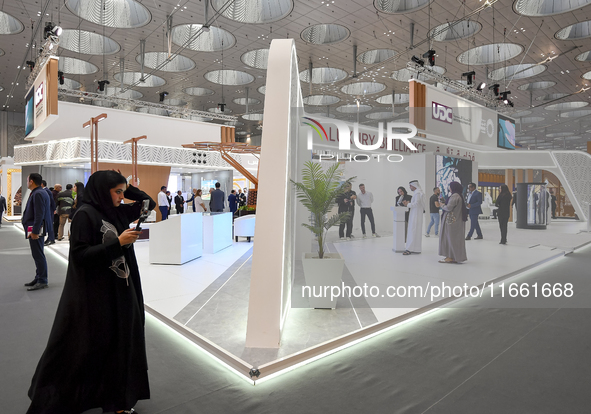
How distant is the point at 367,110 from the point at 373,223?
1494cm

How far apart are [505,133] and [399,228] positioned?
17.8 ft

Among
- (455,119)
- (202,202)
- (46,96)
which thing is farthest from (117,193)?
(202,202)

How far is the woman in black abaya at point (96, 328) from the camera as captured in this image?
1937 millimetres

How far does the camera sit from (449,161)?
7.82 metres

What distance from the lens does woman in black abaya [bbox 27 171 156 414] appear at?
1.94m

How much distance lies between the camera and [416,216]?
7.29 metres

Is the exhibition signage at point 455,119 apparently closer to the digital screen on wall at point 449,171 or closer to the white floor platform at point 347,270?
the digital screen on wall at point 449,171

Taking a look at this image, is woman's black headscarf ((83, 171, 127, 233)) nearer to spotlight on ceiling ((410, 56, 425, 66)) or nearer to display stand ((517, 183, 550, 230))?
spotlight on ceiling ((410, 56, 425, 66))

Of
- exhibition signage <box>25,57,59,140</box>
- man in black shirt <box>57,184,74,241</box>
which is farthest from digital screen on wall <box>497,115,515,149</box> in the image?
man in black shirt <box>57,184,74,241</box>

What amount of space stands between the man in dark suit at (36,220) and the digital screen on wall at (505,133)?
1048 centimetres

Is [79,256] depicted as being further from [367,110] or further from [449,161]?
[367,110]

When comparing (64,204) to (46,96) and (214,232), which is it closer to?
(46,96)

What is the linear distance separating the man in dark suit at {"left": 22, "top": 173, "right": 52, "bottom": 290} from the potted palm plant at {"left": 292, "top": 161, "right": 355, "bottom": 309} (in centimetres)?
338

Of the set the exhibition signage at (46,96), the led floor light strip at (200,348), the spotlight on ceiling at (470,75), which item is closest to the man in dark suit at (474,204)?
the spotlight on ceiling at (470,75)
